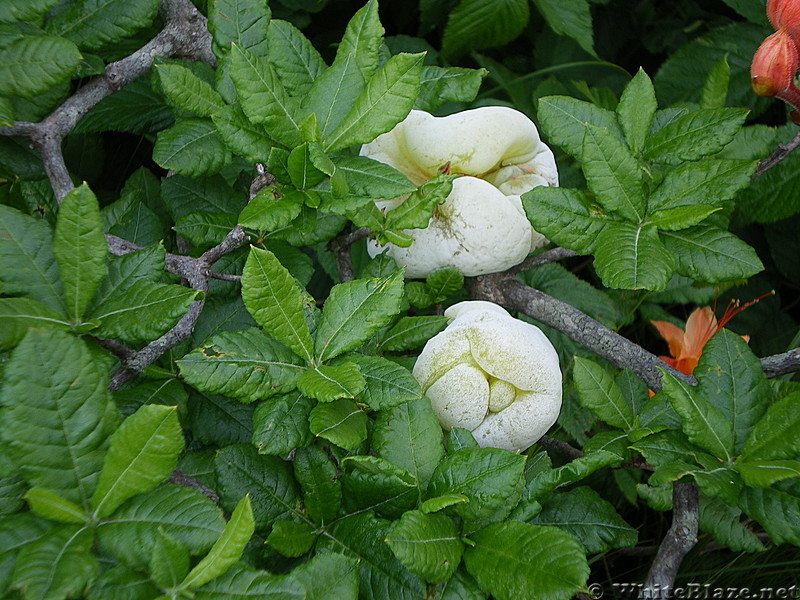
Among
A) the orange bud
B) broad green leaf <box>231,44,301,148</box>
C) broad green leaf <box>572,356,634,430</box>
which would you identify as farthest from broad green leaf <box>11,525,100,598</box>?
the orange bud

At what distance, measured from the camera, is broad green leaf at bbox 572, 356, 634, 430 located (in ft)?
4.19

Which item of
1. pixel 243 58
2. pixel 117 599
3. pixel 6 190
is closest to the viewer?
pixel 117 599

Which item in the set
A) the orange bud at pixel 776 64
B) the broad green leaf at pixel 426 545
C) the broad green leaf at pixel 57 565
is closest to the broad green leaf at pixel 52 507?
the broad green leaf at pixel 57 565

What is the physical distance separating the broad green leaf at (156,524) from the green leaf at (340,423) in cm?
19

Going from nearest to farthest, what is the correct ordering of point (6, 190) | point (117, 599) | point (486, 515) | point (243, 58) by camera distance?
point (117, 599), point (486, 515), point (243, 58), point (6, 190)

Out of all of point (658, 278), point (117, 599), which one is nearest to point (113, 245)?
point (117, 599)

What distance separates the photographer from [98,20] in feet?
4.31

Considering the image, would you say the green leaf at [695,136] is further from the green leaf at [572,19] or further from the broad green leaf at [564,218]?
the green leaf at [572,19]

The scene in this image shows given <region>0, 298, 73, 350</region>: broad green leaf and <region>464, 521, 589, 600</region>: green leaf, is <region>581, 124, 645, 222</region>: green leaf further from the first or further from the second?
<region>0, 298, 73, 350</region>: broad green leaf

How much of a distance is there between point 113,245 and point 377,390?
0.59 metres

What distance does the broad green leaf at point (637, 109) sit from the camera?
1364 millimetres

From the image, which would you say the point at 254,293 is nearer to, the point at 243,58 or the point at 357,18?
the point at 243,58

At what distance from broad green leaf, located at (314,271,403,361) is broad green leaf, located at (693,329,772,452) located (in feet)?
1.92

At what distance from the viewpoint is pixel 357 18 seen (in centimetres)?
129
